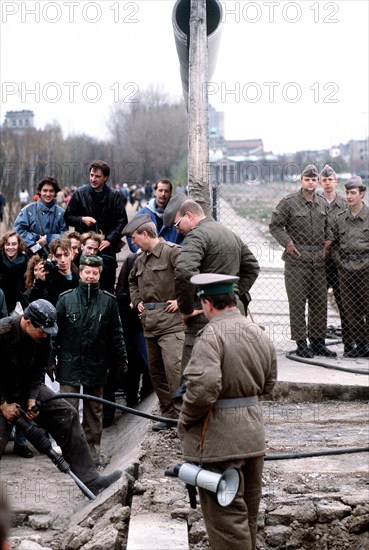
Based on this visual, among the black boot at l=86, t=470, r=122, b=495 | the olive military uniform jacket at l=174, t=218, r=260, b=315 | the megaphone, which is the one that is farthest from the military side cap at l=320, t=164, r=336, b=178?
the megaphone

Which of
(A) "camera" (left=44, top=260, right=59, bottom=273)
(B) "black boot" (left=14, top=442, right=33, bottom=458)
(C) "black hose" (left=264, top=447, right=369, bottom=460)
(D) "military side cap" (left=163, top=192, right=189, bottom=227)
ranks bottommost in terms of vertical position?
(B) "black boot" (left=14, top=442, right=33, bottom=458)

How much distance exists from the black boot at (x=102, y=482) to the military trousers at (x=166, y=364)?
1041mm

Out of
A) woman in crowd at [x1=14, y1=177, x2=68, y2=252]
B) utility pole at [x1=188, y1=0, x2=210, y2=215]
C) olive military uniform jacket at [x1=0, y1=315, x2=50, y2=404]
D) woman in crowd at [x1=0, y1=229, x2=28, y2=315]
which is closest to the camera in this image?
olive military uniform jacket at [x1=0, y1=315, x2=50, y2=404]

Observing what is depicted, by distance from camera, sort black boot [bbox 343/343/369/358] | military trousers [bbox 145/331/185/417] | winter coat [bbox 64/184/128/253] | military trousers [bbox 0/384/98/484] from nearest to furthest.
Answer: military trousers [bbox 0/384/98/484]
military trousers [bbox 145/331/185/417]
winter coat [bbox 64/184/128/253]
black boot [bbox 343/343/369/358]

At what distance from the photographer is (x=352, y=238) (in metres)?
10.7

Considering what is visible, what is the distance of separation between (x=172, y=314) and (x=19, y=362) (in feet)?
5.17

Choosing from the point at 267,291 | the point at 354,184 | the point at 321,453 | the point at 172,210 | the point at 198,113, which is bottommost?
the point at 267,291

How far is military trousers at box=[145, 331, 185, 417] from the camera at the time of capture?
815 cm

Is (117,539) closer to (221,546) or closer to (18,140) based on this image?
(221,546)

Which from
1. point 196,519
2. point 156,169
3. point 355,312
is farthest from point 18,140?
point 196,519

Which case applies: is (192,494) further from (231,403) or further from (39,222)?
(39,222)

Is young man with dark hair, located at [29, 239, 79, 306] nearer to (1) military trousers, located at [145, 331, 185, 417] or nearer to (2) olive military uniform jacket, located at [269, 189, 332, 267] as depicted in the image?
(1) military trousers, located at [145, 331, 185, 417]

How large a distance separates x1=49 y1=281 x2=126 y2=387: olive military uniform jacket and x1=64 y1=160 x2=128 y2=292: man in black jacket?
1831mm

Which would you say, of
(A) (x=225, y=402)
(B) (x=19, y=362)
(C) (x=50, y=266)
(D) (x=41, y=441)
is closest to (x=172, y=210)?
(C) (x=50, y=266)
